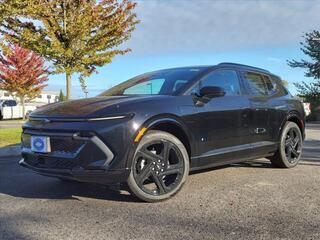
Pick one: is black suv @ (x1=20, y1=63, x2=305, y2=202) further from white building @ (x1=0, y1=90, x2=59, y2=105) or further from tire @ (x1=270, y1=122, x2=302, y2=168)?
white building @ (x1=0, y1=90, x2=59, y2=105)

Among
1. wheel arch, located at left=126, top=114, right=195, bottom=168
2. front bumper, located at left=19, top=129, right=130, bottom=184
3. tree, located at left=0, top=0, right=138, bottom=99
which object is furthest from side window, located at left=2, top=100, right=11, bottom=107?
front bumper, located at left=19, top=129, right=130, bottom=184

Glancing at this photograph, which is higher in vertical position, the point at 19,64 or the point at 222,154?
the point at 19,64

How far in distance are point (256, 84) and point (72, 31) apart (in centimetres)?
848

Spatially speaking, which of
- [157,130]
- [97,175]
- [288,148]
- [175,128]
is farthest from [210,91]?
[288,148]

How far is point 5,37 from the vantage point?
45.3 feet

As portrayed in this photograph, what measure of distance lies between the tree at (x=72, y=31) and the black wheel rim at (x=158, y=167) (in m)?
8.76

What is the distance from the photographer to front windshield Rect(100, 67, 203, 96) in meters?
5.82

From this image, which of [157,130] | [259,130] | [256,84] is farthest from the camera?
[256,84]

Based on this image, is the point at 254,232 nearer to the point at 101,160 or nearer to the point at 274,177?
the point at 101,160

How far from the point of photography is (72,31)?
46.4ft

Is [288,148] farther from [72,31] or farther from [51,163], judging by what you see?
[72,31]

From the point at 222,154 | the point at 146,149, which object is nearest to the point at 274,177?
the point at 222,154

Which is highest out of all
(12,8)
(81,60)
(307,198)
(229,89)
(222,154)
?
(12,8)

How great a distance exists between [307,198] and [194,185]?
141 centimetres
